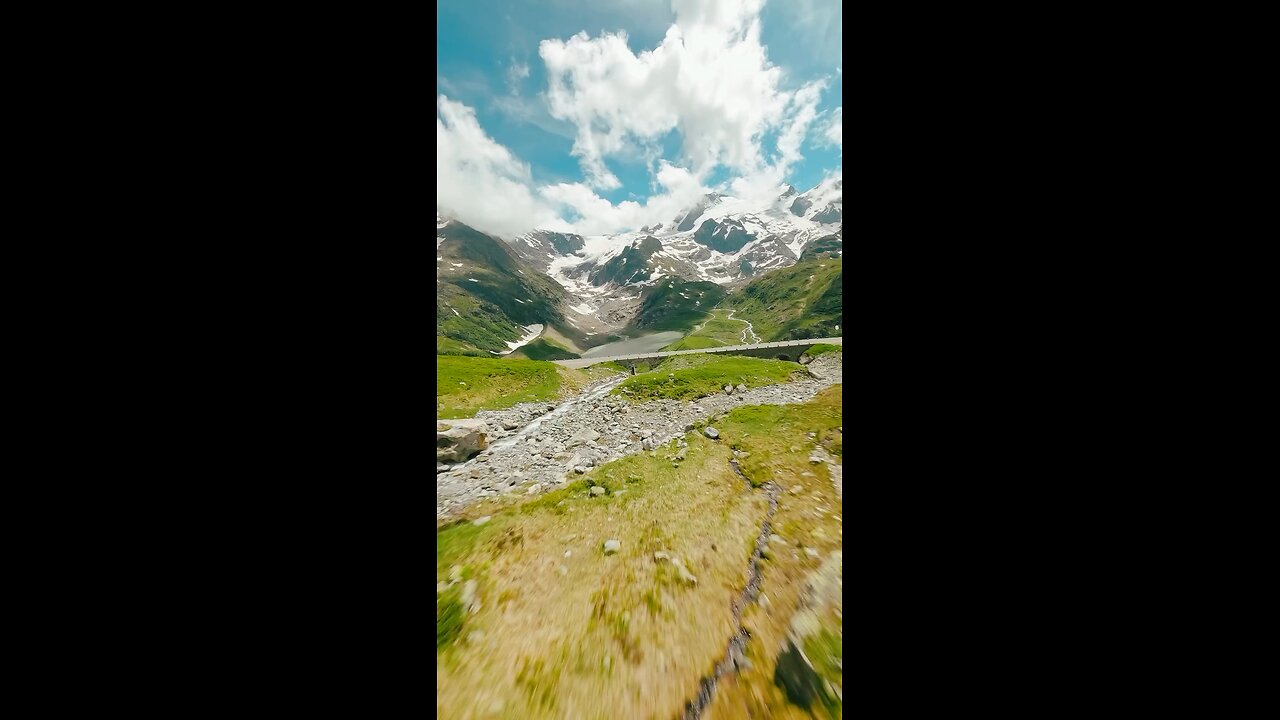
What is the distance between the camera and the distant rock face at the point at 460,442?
9656 mm

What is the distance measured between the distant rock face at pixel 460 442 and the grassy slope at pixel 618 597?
396cm

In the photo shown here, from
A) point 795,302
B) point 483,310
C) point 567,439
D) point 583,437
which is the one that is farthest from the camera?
point 483,310

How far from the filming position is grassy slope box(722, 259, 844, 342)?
356 feet

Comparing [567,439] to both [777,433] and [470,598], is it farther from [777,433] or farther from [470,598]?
[470,598]

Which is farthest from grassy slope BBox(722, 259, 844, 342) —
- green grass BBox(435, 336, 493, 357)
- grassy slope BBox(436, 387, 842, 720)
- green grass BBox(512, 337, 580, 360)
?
grassy slope BBox(436, 387, 842, 720)

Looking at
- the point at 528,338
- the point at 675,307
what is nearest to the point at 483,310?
the point at 528,338

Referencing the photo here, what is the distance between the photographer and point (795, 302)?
130125 millimetres

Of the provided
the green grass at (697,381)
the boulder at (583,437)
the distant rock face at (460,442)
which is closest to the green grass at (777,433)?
the boulder at (583,437)

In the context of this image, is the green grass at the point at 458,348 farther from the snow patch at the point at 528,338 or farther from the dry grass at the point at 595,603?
the dry grass at the point at 595,603

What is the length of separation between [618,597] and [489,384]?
20.8 meters
